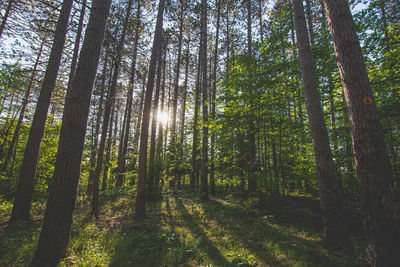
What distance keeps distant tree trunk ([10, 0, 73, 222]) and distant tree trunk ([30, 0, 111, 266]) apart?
13.4ft

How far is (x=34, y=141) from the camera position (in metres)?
6.23

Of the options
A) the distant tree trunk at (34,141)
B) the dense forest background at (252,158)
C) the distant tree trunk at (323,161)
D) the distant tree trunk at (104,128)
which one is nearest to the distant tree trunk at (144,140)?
the dense forest background at (252,158)

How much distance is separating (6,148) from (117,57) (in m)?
9.00

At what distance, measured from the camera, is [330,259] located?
3.45 m

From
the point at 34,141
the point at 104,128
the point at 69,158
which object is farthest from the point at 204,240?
the point at 34,141

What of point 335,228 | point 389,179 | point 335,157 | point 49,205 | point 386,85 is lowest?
point 335,228

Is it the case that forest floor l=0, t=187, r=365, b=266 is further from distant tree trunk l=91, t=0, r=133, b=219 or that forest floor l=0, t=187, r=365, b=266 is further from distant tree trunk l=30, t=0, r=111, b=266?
distant tree trunk l=91, t=0, r=133, b=219

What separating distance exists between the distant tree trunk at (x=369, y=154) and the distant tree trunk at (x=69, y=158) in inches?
198

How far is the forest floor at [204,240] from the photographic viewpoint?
346 centimetres

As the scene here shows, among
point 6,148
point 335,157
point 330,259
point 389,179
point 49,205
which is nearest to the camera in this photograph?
point 389,179

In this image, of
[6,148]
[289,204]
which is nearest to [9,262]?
[289,204]

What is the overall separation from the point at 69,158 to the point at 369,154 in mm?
5305

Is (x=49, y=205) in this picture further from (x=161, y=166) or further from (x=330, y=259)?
(x=161, y=166)

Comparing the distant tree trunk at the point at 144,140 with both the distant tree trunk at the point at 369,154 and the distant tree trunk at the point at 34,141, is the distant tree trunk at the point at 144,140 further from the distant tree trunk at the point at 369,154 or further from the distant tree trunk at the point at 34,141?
the distant tree trunk at the point at 369,154
